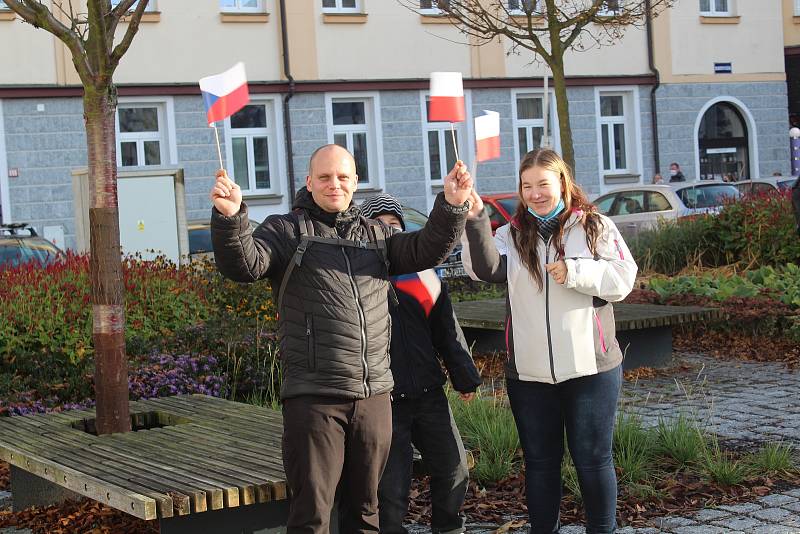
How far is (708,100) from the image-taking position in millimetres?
29656

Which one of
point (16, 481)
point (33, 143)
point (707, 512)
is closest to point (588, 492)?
point (707, 512)

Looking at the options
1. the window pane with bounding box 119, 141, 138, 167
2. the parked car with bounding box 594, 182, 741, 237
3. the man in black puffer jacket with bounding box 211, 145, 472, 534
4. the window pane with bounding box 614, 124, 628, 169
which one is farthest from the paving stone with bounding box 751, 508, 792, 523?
the window pane with bounding box 614, 124, 628, 169

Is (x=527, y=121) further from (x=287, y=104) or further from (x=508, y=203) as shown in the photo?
(x=508, y=203)

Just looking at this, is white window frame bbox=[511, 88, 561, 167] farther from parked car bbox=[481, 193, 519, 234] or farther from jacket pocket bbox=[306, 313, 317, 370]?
jacket pocket bbox=[306, 313, 317, 370]

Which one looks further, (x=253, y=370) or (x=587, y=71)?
(x=587, y=71)

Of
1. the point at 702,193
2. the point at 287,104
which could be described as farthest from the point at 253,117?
the point at 702,193

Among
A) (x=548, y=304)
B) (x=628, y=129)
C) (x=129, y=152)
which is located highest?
(x=628, y=129)

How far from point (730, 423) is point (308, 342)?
4.21 metres

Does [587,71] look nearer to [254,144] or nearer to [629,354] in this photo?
[254,144]

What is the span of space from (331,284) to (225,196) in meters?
0.51

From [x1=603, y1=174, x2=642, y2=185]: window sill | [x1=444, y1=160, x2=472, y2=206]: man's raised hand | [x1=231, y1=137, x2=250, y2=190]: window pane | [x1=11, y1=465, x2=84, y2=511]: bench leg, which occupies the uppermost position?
[x1=231, y1=137, x2=250, y2=190]: window pane

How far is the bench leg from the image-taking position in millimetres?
6348

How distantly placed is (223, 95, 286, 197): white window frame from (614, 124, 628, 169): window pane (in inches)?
322

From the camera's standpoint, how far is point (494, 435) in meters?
6.39
